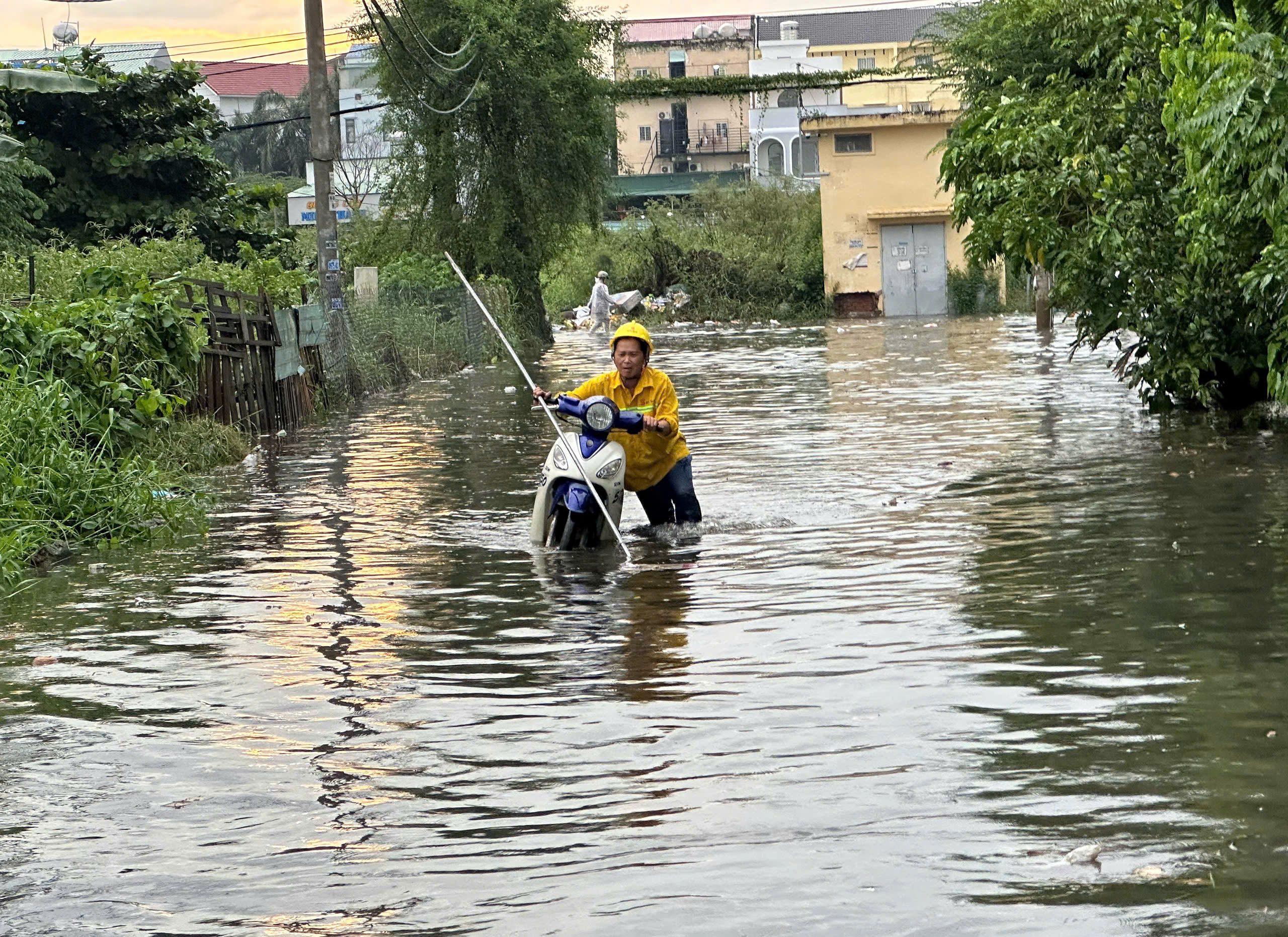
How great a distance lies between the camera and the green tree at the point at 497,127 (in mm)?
39375

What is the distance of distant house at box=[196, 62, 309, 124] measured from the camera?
105625mm

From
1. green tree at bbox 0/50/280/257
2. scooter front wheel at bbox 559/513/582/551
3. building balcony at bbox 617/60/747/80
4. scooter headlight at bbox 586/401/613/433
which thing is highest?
building balcony at bbox 617/60/747/80

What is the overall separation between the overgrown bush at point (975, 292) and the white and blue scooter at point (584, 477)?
4183 centimetres

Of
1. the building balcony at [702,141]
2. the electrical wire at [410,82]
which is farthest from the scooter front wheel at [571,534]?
the building balcony at [702,141]

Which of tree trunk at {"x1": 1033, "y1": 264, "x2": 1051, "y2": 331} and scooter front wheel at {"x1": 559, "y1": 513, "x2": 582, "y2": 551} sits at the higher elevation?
tree trunk at {"x1": 1033, "y1": 264, "x2": 1051, "y2": 331}

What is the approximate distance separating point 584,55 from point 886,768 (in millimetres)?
37218

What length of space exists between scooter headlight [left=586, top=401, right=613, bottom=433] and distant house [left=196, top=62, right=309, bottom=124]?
93255 millimetres

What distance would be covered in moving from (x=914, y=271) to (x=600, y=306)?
10.4 m

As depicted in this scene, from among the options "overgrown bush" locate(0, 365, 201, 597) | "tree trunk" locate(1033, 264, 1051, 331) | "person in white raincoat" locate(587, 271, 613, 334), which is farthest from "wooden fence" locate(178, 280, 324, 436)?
"person in white raincoat" locate(587, 271, 613, 334)

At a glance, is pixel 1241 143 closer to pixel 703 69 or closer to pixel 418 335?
pixel 418 335

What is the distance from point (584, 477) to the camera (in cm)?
1115

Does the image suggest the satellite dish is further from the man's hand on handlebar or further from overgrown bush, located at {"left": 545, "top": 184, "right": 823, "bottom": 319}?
the man's hand on handlebar

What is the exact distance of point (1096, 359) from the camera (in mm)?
29078

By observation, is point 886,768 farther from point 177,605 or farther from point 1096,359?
point 1096,359
